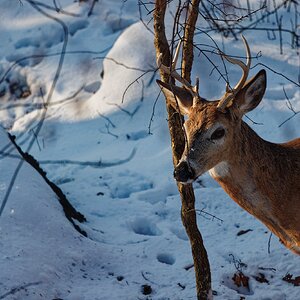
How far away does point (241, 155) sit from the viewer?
480 cm

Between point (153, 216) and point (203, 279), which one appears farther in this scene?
point (153, 216)

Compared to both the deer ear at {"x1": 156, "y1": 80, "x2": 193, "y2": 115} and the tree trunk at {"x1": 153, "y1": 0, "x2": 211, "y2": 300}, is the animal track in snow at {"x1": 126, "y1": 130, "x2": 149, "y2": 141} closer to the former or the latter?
the tree trunk at {"x1": 153, "y1": 0, "x2": 211, "y2": 300}

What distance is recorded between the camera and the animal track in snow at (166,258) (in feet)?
19.8

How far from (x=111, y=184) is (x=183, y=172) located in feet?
10.6

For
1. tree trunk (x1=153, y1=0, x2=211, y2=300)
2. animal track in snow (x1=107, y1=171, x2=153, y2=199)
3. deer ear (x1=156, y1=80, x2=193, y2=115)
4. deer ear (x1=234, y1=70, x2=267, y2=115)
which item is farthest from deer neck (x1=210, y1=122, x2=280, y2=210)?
animal track in snow (x1=107, y1=171, x2=153, y2=199)

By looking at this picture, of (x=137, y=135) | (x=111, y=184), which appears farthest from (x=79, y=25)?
(x=111, y=184)

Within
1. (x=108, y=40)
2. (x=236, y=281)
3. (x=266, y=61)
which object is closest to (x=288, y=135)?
(x=266, y=61)

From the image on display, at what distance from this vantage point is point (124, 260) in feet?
19.6

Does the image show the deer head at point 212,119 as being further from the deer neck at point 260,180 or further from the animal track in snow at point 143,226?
the animal track in snow at point 143,226

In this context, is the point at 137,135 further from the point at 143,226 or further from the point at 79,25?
the point at 79,25

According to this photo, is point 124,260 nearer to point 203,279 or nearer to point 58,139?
point 203,279

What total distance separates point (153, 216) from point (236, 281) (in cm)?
136

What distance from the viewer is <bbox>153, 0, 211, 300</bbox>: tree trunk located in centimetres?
475

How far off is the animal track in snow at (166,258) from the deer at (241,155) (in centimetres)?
130
